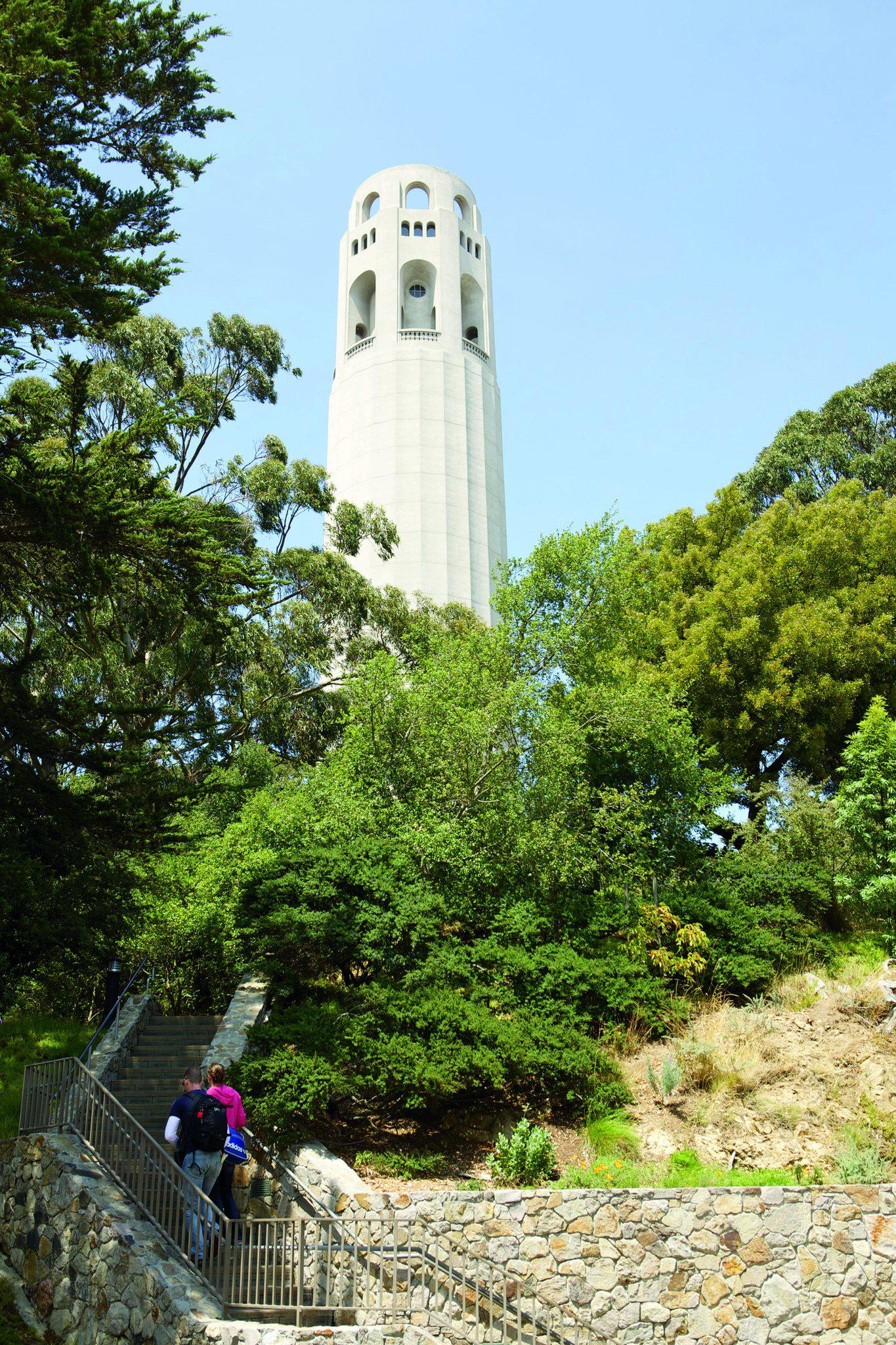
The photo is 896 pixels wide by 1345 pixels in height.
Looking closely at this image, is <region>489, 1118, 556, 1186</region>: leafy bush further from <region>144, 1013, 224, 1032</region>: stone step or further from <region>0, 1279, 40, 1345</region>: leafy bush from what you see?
<region>144, 1013, 224, 1032</region>: stone step

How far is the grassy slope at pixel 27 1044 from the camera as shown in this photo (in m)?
13.7

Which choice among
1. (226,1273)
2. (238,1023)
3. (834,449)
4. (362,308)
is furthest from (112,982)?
(362,308)

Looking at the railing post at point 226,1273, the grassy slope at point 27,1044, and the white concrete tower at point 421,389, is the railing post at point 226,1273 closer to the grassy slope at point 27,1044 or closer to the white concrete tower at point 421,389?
the grassy slope at point 27,1044

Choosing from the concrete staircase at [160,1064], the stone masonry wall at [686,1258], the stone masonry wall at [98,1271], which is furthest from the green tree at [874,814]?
the stone masonry wall at [98,1271]

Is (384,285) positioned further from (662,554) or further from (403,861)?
(403,861)

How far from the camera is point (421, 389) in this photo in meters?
46.5

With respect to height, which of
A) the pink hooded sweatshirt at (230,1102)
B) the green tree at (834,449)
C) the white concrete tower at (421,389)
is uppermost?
the white concrete tower at (421,389)

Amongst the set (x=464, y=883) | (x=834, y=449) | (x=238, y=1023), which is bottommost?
(x=238, y=1023)

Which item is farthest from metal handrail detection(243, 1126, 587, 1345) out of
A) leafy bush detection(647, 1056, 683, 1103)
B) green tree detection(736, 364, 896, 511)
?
green tree detection(736, 364, 896, 511)

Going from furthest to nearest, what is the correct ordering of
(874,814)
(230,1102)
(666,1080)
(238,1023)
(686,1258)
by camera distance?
1. (874,814)
2. (238,1023)
3. (666,1080)
4. (686,1258)
5. (230,1102)

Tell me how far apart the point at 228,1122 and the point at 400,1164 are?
3.10 meters

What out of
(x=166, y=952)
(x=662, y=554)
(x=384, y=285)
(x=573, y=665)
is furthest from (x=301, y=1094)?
(x=384, y=285)

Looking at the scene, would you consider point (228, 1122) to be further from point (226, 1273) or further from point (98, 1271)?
point (98, 1271)

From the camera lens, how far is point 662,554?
2823 cm
